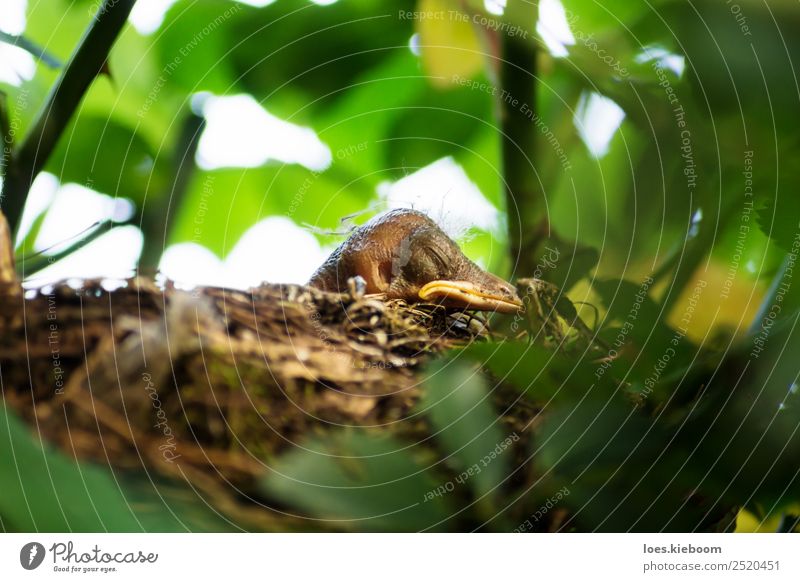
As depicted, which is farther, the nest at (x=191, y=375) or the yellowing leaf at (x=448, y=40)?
the yellowing leaf at (x=448, y=40)

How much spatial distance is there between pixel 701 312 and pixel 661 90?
21 centimetres

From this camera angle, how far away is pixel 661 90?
600 mm

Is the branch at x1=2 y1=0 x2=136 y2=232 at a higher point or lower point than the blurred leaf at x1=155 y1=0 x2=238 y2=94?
lower

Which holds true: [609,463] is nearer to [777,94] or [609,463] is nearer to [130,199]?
[777,94]

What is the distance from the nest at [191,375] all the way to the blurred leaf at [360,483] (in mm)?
23

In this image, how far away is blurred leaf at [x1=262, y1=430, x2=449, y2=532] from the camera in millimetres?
459

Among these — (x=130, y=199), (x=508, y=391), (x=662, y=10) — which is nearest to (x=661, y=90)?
(x=662, y=10)

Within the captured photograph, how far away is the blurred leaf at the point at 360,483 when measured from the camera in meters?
0.46

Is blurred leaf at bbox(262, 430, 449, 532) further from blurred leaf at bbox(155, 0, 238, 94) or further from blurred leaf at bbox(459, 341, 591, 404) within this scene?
blurred leaf at bbox(155, 0, 238, 94)
